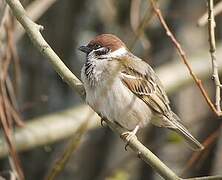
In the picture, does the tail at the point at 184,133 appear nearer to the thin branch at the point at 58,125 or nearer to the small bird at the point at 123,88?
the small bird at the point at 123,88

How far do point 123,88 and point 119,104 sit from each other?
99mm

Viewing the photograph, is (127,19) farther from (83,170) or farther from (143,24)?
(143,24)

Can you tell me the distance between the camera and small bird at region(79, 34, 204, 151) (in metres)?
3.73

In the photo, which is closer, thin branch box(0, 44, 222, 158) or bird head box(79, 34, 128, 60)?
bird head box(79, 34, 128, 60)

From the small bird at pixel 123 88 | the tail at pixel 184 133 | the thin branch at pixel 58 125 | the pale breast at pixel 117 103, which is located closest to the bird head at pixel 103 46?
the small bird at pixel 123 88

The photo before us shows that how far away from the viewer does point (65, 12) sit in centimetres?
623

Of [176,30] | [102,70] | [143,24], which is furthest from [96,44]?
[176,30]

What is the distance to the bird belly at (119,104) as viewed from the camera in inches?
142

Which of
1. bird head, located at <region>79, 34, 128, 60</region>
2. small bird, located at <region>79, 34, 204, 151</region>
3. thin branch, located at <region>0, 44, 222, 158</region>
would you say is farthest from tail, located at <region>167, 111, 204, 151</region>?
thin branch, located at <region>0, 44, 222, 158</region>

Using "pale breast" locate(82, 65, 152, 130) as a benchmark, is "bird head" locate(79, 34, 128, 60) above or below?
above

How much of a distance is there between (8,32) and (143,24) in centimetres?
80

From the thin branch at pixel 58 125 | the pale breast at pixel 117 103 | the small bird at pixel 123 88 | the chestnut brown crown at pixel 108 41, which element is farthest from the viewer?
the thin branch at pixel 58 125

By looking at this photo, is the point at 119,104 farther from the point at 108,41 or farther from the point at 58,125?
the point at 58,125

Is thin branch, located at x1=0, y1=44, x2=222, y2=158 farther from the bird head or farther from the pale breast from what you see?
the bird head
